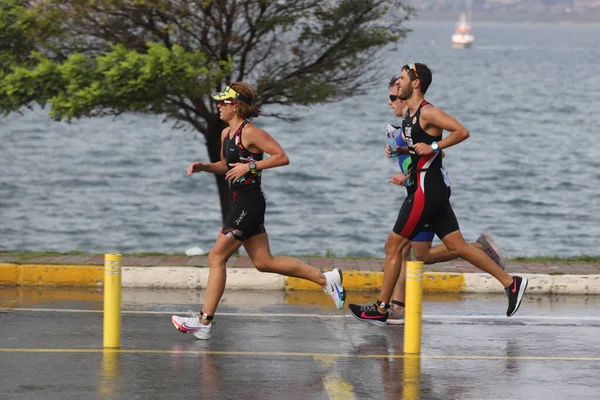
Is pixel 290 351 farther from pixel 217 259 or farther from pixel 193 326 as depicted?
pixel 217 259

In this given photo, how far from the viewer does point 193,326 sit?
9688 millimetres

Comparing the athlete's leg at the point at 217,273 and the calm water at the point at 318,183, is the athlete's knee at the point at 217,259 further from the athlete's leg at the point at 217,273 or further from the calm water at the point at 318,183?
the calm water at the point at 318,183

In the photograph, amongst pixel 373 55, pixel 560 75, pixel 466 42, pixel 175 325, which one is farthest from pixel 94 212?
pixel 466 42

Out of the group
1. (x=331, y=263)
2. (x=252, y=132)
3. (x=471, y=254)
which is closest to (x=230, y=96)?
(x=252, y=132)

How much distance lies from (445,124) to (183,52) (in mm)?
6734

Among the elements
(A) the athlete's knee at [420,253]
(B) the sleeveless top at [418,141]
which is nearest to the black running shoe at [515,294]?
(A) the athlete's knee at [420,253]

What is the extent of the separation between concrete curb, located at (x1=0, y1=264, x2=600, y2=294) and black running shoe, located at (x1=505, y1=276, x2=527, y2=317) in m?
1.82

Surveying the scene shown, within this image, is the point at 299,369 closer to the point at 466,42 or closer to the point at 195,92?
the point at 195,92

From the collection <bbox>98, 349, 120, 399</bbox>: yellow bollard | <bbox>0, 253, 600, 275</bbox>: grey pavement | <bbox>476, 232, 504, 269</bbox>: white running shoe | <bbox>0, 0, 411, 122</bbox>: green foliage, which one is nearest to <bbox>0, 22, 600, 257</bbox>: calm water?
<bbox>0, 0, 411, 122</bbox>: green foliage

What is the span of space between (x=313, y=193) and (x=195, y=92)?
30.7 m

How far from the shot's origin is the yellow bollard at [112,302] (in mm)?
9219

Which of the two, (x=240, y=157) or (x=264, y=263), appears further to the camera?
(x=264, y=263)

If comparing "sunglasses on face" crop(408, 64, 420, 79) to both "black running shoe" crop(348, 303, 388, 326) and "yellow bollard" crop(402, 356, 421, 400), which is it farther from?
"yellow bollard" crop(402, 356, 421, 400)

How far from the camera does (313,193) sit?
46.6m
